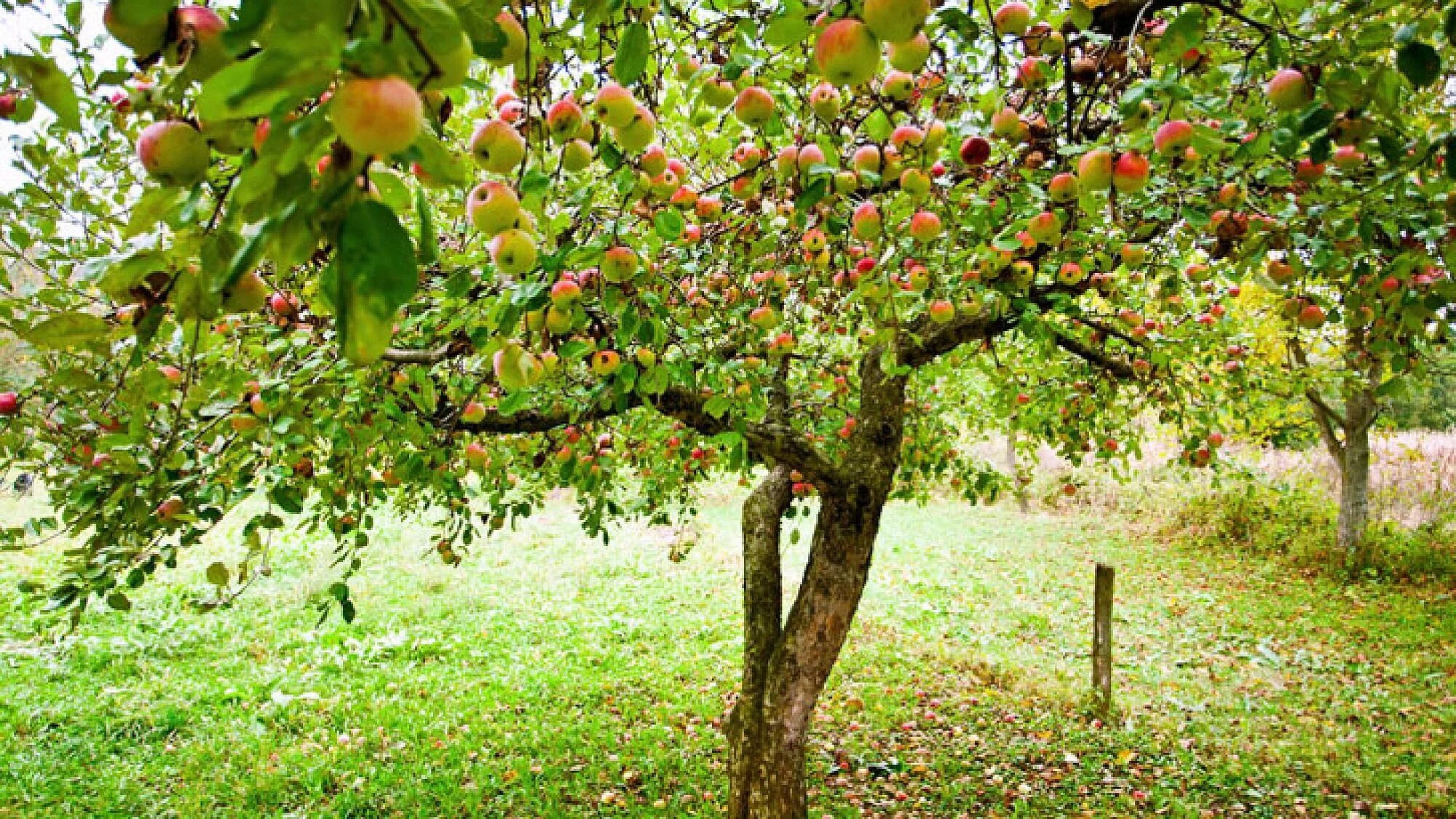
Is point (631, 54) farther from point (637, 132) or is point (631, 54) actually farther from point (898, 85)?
point (898, 85)

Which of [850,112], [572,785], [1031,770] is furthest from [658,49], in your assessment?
[1031,770]

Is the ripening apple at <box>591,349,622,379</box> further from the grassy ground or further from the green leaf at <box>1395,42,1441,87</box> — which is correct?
the grassy ground

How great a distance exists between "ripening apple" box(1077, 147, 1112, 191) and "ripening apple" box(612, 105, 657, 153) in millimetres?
806

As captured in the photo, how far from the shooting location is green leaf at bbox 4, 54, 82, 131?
68cm

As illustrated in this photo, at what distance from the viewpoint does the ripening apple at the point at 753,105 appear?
139 cm

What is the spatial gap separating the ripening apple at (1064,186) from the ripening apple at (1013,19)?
0.39 m

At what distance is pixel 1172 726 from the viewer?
5340 millimetres

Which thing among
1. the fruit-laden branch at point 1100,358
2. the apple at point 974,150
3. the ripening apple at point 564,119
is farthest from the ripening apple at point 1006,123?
the fruit-laden branch at point 1100,358

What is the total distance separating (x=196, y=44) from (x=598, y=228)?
1090 millimetres

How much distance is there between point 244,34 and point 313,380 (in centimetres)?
172

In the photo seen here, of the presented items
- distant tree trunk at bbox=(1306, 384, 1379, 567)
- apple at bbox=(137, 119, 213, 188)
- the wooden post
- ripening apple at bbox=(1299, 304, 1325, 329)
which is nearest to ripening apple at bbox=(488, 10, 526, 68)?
apple at bbox=(137, 119, 213, 188)

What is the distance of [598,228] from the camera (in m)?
1.74

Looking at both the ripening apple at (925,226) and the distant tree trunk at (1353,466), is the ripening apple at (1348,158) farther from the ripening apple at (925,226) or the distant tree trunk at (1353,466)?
the distant tree trunk at (1353,466)

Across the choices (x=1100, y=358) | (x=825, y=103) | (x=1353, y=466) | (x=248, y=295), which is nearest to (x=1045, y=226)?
(x=825, y=103)
